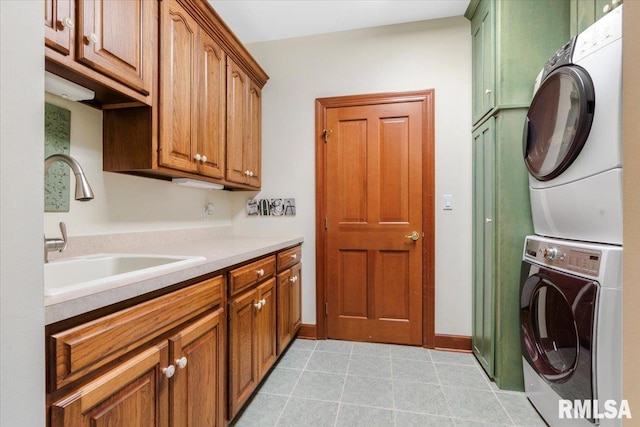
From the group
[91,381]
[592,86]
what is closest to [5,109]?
[91,381]

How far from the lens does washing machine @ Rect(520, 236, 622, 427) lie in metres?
1.07

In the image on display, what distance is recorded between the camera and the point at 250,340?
160cm

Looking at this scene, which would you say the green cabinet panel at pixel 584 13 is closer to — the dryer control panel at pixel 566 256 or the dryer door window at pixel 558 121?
the dryer door window at pixel 558 121

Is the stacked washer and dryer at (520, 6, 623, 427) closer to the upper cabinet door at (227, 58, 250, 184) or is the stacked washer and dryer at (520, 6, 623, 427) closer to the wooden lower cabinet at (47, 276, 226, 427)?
the wooden lower cabinet at (47, 276, 226, 427)

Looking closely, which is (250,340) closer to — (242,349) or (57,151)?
(242,349)

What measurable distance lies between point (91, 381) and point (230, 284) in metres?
0.67

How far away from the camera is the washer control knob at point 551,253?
1.36 metres

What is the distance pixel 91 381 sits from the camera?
29.6 inches

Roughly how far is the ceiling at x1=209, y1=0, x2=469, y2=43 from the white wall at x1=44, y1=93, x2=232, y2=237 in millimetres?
1405

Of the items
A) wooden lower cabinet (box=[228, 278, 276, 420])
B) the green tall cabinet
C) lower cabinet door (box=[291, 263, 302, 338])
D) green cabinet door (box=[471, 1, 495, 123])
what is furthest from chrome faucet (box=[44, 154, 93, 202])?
green cabinet door (box=[471, 1, 495, 123])

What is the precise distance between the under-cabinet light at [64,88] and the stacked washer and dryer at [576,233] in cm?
192

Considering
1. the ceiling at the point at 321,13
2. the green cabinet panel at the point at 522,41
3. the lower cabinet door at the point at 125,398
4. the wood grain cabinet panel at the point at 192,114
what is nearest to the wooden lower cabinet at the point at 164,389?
the lower cabinet door at the point at 125,398

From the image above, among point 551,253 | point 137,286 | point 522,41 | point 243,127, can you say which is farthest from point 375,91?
point 137,286

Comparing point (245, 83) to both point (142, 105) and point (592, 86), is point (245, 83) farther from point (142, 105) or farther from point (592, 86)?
point (592, 86)
